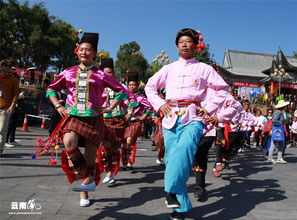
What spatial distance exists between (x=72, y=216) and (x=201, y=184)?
212 cm

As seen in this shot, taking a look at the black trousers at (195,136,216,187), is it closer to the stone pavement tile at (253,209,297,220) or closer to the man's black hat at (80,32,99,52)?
the stone pavement tile at (253,209,297,220)

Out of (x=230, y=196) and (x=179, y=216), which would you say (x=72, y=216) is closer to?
(x=179, y=216)

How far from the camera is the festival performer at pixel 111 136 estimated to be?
5.19 m

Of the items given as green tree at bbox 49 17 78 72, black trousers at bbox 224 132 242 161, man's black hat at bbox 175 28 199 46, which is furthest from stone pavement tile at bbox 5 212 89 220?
green tree at bbox 49 17 78 72

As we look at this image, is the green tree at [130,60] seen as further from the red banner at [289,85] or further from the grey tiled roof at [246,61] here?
the red banner at [289,85]

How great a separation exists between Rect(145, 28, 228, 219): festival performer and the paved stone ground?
20.3 inches

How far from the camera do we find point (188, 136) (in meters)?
3.60

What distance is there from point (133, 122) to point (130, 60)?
52298 millimetres

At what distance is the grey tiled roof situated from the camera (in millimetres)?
56806

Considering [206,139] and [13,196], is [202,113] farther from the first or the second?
[13,196]

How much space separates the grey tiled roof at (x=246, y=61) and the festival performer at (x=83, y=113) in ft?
174

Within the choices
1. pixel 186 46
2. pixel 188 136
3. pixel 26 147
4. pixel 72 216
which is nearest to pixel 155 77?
pixel 186 46

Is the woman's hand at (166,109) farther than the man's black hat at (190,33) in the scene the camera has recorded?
No

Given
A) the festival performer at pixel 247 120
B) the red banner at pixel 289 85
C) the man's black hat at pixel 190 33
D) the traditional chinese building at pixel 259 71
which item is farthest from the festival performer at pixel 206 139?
the red banner at pixel 289 85
